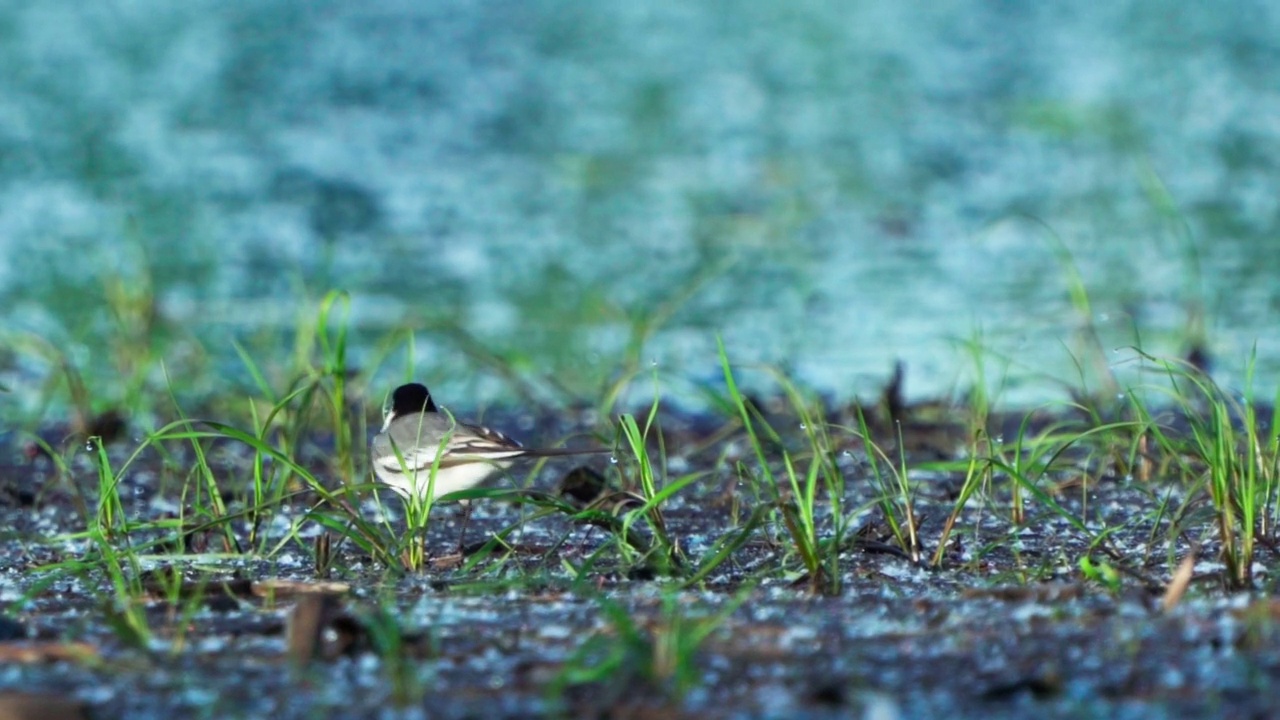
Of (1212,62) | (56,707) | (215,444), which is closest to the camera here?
(56,707)

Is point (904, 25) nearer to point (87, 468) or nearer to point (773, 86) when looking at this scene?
point (773, 86)

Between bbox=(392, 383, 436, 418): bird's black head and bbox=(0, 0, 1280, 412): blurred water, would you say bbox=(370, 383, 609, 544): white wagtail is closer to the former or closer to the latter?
bbox=(392, 383, 436, 418): bird's black head

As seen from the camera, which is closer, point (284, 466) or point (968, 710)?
point (968, 710)

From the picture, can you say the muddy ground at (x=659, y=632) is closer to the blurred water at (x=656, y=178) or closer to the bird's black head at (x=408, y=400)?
the bird's black head at (x=408, y=400)

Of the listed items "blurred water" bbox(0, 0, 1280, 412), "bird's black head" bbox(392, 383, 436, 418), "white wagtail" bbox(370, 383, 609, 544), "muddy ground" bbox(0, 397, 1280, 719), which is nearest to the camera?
"muddy ground" bbox(0, 397, 1280, 719)

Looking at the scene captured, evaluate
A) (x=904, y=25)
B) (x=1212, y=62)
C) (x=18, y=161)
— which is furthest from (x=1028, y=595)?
(x=904, y=25)

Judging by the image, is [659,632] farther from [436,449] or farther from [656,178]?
[656,178]

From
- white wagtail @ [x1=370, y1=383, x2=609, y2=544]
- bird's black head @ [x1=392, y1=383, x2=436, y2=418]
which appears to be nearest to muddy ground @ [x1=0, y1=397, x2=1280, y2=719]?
white wagtail @ [x1=370, y1=383, x2=609, y2=544]
